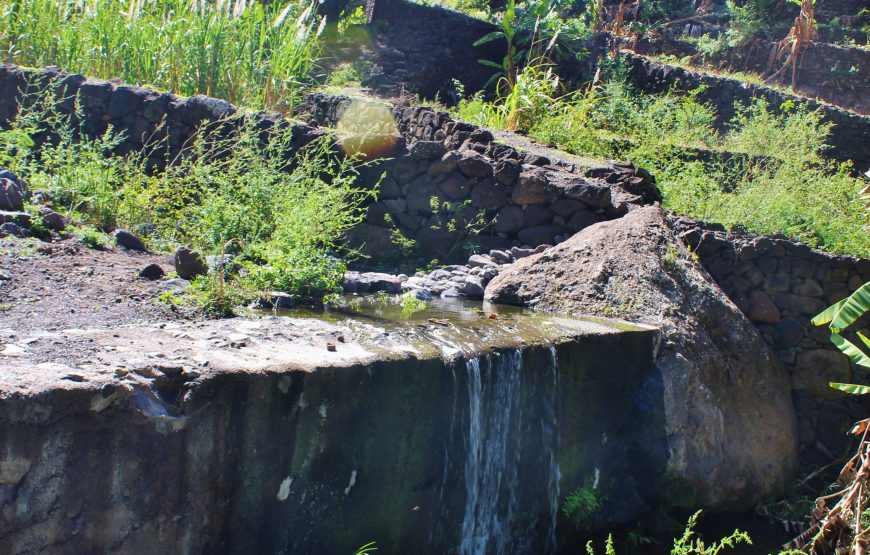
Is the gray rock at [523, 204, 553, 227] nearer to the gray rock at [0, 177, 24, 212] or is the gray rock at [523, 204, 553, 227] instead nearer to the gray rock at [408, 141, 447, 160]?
the gray rock at [408, 141, 447, 160]

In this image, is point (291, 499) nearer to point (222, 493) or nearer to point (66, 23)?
→ point (222, 493)

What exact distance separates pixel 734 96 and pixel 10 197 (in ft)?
40.4

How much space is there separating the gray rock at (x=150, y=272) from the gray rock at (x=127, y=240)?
2.77ft

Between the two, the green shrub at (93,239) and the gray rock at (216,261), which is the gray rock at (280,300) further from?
the green shrub at (93,239)

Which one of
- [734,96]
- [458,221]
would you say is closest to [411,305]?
[458,221]

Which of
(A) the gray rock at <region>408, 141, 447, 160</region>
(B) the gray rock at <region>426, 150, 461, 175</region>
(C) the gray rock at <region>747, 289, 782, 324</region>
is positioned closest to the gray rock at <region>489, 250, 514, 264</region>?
(B) the gray rock at <region>426, 150, 461, 175</region>

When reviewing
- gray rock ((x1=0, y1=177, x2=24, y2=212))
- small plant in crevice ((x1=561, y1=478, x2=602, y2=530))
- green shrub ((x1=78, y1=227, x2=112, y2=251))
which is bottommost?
small plant in crevice ((x1=561, y1=478, x2=602, y2=530))

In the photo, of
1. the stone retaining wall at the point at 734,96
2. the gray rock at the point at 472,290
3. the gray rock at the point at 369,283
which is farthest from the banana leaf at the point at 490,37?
the gray rock at the point at 369,283

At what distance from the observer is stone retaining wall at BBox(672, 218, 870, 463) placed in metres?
7.19

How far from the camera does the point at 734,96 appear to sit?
49.3ft

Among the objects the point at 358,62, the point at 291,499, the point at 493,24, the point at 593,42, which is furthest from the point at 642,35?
the point at 291,499

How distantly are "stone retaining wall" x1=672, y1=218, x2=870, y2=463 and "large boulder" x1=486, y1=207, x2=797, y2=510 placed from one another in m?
0.31

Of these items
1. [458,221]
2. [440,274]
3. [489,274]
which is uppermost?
[458,221]

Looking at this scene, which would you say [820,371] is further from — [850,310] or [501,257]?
[501,257]
